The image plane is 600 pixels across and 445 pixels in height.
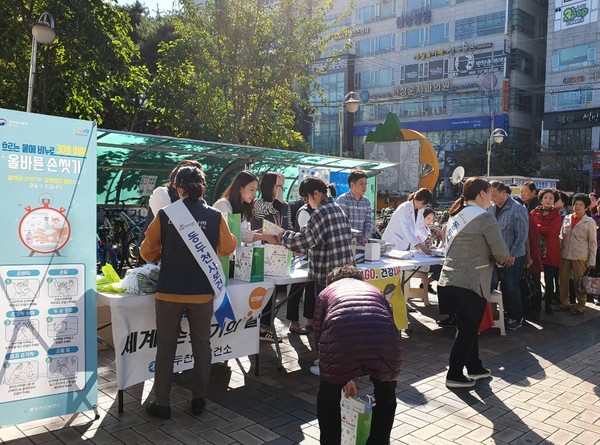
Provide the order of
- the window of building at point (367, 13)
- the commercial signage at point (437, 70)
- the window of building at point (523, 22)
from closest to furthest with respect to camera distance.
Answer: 1. the window of building at point (523, 22)
2. the commercial signage at point (437, 70)
3. the window of building at point (367, 13)

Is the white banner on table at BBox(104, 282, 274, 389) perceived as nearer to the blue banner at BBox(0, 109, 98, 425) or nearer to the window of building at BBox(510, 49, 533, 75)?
the blue banner at BBox(0, 109, 98, 425)

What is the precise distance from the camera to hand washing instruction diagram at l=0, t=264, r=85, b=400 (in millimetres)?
3379

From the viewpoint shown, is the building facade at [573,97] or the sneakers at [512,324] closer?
the sneakers at [512,324]

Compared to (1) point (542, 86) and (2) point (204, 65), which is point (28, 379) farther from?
(1) point (542, 86)

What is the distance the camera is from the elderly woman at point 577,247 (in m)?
7.79

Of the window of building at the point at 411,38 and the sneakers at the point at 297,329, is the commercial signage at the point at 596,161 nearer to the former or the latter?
the window of building at the point at 411,38

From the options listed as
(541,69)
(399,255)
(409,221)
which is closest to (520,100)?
(541,69)

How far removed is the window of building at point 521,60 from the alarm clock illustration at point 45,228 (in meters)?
48.1

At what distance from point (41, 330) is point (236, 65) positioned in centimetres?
1271

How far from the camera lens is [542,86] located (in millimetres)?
46469

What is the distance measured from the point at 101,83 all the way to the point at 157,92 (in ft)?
10.8

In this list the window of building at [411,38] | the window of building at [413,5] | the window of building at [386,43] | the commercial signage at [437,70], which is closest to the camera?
the commercial signage at [437,70]

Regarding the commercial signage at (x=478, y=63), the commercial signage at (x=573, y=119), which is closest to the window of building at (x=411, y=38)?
the commercial signage at (x=478, y=63)

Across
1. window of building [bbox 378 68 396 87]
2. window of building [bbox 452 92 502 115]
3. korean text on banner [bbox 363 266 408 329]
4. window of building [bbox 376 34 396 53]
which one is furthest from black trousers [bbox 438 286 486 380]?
window of building [bbox 376 34 396 53]
